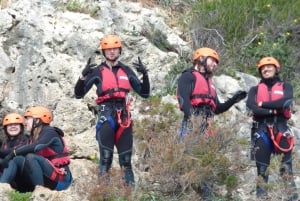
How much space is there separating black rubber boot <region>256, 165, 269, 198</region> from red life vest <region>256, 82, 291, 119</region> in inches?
27.4

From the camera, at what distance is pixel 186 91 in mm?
8234

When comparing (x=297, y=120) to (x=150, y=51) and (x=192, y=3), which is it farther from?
(x=192, y=3)

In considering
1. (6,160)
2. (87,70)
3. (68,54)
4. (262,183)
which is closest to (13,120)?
(6,160)

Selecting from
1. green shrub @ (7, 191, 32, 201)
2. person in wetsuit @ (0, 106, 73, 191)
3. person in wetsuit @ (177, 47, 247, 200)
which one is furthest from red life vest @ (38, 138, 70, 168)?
person in wetsuit @ (177, 47, 247, 200)

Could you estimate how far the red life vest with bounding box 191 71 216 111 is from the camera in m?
8.31

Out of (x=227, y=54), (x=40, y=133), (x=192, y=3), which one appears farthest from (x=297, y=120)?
(x=40, y=133)

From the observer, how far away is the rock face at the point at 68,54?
1038cm

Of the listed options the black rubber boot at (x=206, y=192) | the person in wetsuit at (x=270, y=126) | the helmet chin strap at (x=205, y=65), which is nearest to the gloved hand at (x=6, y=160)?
the black rubber boot at (x=206, y=192)

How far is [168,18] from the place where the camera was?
12.7m

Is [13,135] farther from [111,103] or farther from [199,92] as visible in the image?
[199,92]

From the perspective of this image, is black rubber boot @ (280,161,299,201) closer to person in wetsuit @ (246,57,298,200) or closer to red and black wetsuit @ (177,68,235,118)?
person in wetsuit @ (246,57,298,200)

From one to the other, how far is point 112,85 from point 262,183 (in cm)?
209

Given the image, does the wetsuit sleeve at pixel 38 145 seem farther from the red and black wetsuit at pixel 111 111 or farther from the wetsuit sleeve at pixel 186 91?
the wetsuit sleeve at pixel 186 91

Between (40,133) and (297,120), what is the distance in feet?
14.1
